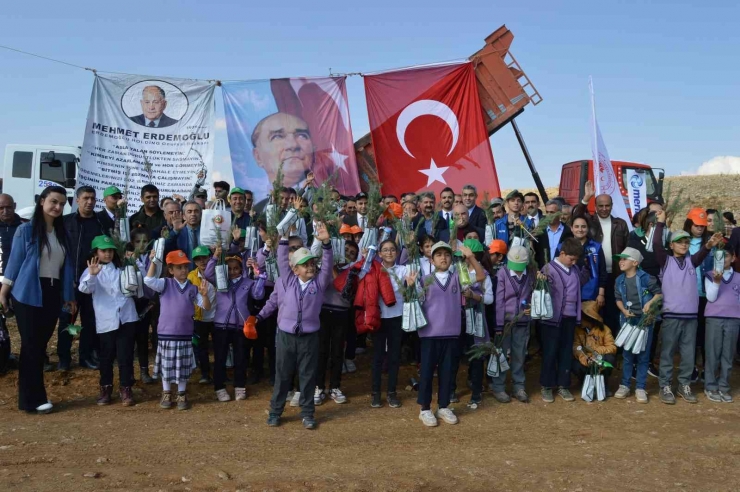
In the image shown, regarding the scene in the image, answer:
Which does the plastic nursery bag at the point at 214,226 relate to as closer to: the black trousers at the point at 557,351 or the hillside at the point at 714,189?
the black trousers at the point at 557,351

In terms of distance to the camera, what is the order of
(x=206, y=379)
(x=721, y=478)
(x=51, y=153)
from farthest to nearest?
(x=51, y=153)
(x=206, y=379)
(x=721, y=478)

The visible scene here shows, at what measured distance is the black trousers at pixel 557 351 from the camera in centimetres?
675

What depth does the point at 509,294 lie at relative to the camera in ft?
21.9

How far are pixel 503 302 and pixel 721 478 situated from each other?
2.55 metres

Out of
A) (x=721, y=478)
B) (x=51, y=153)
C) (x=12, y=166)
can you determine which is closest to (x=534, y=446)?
(x=721, y=478)

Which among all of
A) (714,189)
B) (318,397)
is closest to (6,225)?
(318,397)

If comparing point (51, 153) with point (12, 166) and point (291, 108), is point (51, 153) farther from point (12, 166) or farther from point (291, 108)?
point (291, 108)

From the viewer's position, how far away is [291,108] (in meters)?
11.5

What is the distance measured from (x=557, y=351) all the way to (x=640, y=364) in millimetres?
960

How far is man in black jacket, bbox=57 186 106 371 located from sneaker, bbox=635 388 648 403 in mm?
6189

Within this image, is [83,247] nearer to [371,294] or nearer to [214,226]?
[214,226]

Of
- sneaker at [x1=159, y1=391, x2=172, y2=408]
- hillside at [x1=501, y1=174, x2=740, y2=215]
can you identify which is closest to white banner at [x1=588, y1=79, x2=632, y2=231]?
sneaker at [x1=159, y1=391, x2=172, y2=408]

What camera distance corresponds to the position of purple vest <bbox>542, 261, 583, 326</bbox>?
6715mm

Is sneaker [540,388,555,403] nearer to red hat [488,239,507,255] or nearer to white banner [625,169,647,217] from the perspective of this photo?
red hat [488,239,507,255]
